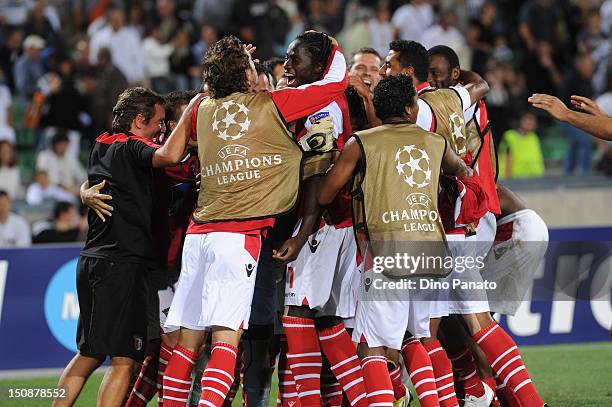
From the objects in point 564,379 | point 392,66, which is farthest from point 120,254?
point 564,379

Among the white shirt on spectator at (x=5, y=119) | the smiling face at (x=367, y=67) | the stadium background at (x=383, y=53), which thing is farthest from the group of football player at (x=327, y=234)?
the white shirt on spectator at (x=5, y=119)

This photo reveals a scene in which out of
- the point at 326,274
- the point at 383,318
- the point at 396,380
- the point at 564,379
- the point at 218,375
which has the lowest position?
the point at 564,379

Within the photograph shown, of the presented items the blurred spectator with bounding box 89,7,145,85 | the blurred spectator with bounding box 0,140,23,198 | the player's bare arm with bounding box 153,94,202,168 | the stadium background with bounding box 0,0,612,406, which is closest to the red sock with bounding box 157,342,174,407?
the player's bare arm with bounding box 153,94,202,168

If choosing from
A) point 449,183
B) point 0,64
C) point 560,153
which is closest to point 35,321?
point 449,183

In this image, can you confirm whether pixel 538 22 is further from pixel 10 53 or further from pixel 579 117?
pixel 579 117

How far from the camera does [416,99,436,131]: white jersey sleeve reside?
7.43 metres

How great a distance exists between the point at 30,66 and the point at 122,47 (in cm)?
140

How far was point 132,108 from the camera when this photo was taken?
7574 mm

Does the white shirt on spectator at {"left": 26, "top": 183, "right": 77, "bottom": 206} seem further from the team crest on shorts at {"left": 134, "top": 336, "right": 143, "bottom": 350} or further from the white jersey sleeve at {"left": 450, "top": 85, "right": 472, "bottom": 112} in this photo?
the white jersey sleeve at {"left": 450, "top": 85, "right": 472, "bottom": 112}

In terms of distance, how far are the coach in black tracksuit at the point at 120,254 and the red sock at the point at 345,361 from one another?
1254mm

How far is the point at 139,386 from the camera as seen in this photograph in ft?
25.8

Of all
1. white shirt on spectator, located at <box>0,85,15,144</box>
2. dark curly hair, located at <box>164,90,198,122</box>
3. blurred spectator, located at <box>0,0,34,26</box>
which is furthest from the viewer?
blurred spectator, located at <box>0,0,34,26</box>

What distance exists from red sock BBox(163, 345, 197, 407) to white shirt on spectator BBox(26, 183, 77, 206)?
7.90m

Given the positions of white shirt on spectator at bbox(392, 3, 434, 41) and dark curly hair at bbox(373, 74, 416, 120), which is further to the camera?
white shirt on spectator at bbox(392, 3, 434, 41)
